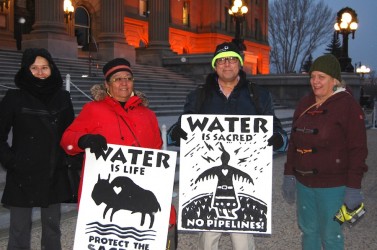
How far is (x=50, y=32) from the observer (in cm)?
2128

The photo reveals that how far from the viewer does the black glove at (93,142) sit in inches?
133

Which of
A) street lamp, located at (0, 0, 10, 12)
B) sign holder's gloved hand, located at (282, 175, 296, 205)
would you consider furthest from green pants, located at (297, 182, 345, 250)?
street lamp, located at (0, 0, 10, 12)

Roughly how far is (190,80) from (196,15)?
66.6 ft

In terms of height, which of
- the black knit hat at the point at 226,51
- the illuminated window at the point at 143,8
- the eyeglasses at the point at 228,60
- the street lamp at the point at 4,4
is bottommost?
the eyeglasses at the point at 228,60

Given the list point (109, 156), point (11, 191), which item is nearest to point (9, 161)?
point (11, 191)

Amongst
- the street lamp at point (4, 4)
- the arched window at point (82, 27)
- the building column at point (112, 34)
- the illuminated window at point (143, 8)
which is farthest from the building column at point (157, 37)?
the street lamp at point (4, 4)

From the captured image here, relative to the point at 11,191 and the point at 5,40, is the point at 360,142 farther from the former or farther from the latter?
the point at 5,40

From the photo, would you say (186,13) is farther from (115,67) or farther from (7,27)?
(115,67)

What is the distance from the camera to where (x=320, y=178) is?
12.4 ft

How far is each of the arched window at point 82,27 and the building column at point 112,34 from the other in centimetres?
531

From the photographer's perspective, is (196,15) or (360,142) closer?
(360,142)

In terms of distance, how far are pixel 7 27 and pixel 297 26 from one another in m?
32.9

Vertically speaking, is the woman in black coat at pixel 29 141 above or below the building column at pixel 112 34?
below

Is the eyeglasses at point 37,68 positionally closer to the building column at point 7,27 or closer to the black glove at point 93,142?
the black glove at point 93,142
